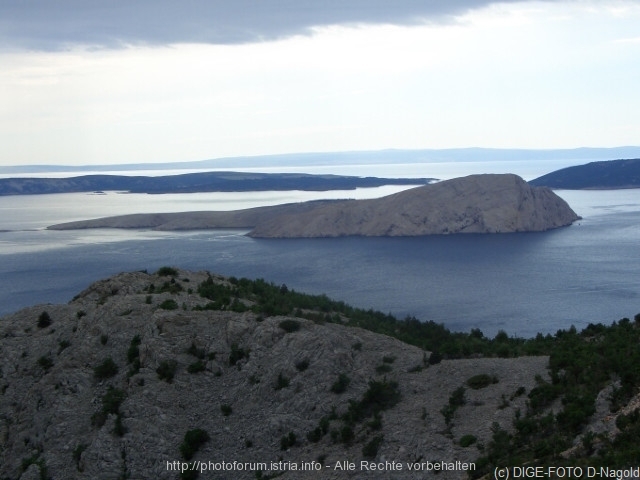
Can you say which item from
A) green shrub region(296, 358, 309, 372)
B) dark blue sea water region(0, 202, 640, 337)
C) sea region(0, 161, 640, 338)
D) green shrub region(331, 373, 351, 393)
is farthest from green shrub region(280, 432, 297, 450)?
dark blue sea water region(0, 202, 640, 337)

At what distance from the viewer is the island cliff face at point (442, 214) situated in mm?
97688

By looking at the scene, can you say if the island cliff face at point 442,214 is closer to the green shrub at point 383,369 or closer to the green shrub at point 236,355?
the green shrub at point 236,355

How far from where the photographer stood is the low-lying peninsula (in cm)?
9769

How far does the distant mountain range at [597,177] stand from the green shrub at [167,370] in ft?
496

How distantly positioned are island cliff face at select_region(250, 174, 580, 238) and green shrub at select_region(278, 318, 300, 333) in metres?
78.5

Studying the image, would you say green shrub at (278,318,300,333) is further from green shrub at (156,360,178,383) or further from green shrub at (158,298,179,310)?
green shrub at (158,298,179,310)

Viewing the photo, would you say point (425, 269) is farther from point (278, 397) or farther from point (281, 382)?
point (278, 397)

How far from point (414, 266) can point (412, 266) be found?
0.18 metres

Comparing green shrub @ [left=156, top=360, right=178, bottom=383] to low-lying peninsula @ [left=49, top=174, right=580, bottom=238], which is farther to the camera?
low-lying peninsula @ [left=49, top=174, right=580, bottom=238]

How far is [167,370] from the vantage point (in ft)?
58.3

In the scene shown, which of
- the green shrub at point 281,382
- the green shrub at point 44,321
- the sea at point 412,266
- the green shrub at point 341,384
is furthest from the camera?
the sea at point 412,266

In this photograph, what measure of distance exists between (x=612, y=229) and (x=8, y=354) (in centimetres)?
8025

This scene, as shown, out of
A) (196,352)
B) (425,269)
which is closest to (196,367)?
(196,352)

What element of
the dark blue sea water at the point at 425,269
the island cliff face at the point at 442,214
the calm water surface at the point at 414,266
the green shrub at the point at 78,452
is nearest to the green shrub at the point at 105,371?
the green shrub at the point at 78,452
